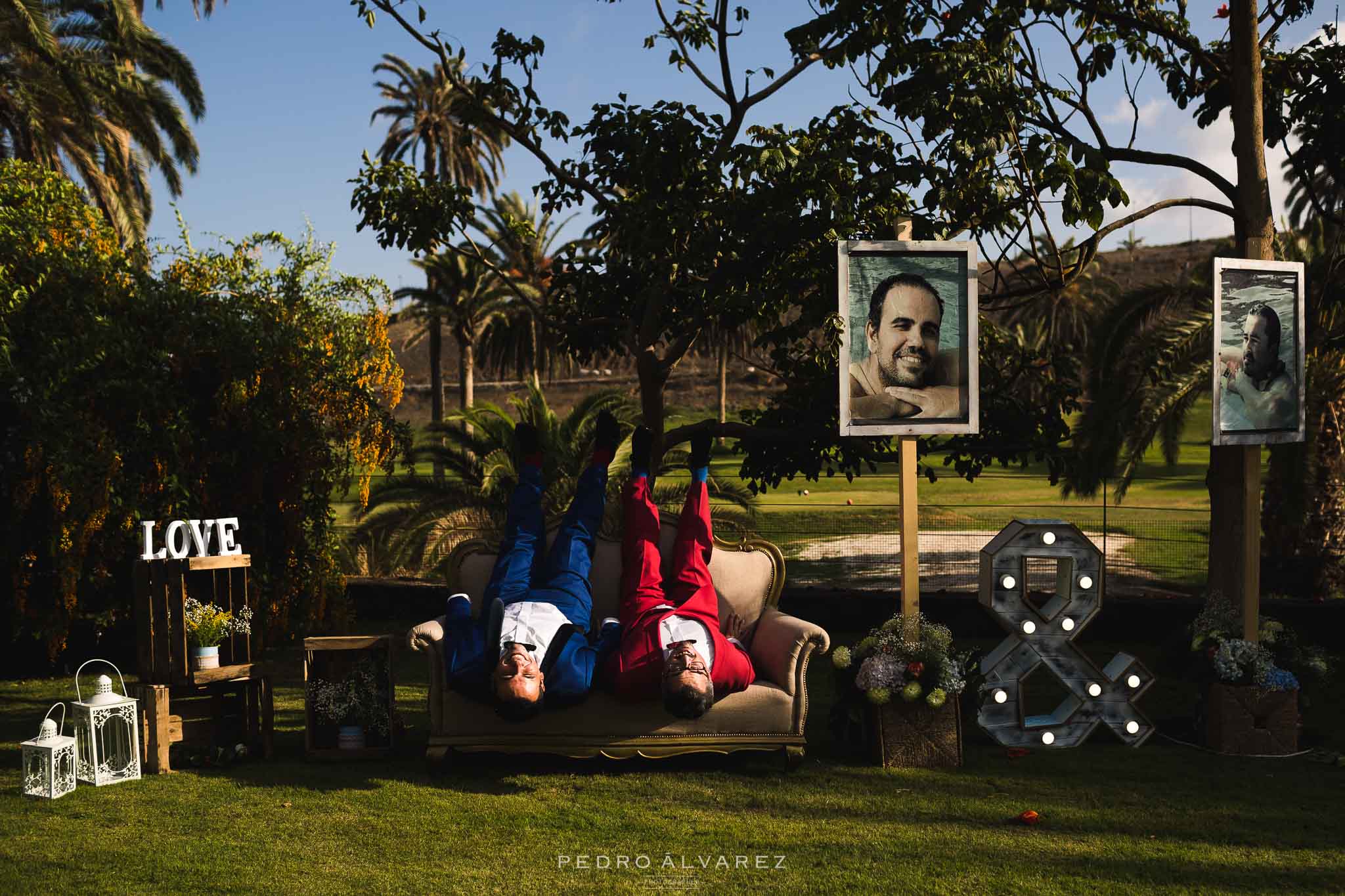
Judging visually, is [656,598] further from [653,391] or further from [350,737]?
[653,391]

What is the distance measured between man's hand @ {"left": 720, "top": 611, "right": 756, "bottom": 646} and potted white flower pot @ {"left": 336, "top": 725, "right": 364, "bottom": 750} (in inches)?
81.9

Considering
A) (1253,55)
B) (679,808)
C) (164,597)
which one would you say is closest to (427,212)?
(164,597)

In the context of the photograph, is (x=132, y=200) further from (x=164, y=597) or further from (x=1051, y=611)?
(x=1051, y=611)

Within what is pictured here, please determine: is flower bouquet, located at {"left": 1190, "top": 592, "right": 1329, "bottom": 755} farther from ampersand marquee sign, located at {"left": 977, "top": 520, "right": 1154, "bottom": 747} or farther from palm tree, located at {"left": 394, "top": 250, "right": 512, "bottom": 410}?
palm tree, located at {"left": 394, "top": 250, "right": 512, "bottom": 410}

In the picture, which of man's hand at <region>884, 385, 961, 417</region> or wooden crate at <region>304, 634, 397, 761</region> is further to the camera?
man's hand at <region>884, 385, 961, 417</region>

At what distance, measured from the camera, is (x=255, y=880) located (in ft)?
14.2

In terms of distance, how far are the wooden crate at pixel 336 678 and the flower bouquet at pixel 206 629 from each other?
0.51 m

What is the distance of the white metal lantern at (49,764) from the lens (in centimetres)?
539

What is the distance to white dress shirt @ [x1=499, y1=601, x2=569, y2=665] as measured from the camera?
221 inches

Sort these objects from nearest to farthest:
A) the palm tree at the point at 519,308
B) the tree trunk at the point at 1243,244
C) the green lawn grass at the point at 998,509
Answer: the tree trunk at the point at 1243,244
the green lawn grass at the point at 998,509
the palm tree at the point at 519,308

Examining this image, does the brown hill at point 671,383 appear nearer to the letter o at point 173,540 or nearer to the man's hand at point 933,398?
the man's hand at point 933,398

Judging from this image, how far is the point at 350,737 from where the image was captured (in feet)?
20.0

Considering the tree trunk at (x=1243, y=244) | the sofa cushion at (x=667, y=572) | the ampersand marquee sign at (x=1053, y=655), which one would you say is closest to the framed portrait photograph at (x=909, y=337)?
the ampersand marquee sign at (x=1053, y=655)

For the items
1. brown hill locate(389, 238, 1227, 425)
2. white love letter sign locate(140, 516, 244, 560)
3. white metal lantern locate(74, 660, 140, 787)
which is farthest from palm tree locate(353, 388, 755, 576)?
brown hill locate(389, 238, 1227, 425)
